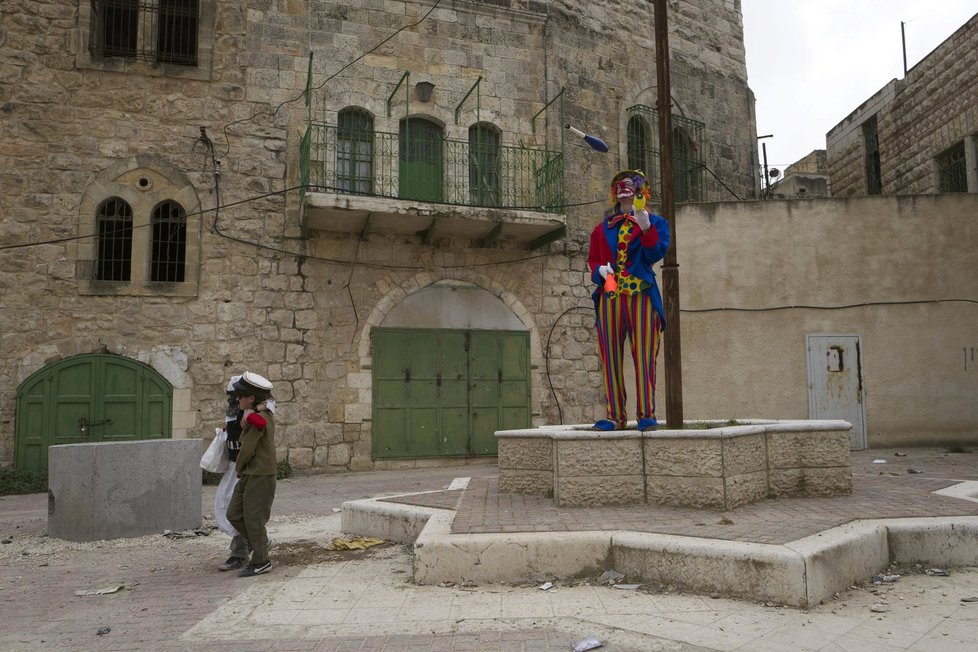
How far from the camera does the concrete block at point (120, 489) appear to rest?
6.93 meters

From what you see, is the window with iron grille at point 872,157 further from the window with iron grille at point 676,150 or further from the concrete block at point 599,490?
the concrete block at point 599,490

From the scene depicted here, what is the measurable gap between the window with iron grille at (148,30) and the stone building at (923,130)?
49.6ft

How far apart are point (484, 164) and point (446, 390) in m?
4.33

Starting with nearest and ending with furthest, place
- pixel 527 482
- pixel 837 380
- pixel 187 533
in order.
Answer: pixel 527 482 → pixel 187 533 → pixel 837 380

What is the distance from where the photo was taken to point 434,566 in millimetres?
4855

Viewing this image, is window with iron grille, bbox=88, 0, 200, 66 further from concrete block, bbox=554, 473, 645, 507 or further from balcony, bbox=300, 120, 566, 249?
concrete block, bbox=554, 473, 645, 507

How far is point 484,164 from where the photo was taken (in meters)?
13.8

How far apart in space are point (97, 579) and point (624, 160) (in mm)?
12016

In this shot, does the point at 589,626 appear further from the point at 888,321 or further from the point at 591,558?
the point at 888,321

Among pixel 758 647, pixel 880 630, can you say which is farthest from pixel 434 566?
Result: pixel 880 630

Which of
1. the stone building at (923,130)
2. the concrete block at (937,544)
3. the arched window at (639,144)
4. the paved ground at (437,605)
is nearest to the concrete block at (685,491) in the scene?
the paved ground at (437,605)

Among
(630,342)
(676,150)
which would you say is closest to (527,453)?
(630,342)

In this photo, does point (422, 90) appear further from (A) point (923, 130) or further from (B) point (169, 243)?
(A) point (923, 130)

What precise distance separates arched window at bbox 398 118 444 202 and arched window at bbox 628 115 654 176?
13.7 ft
